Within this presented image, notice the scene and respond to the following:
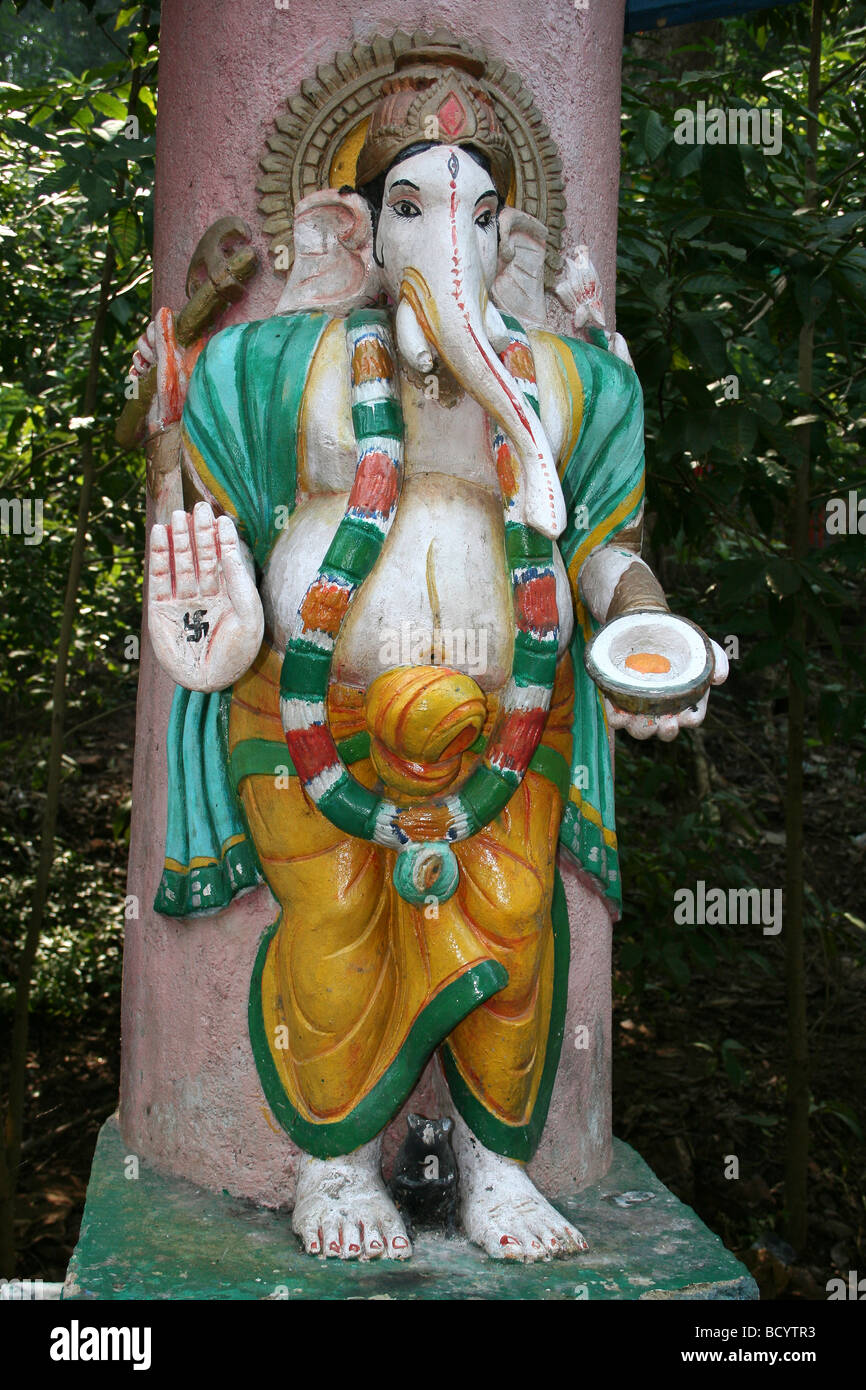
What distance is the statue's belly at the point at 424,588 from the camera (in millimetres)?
2736

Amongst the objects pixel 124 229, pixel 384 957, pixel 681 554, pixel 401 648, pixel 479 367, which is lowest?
pixel 384 957

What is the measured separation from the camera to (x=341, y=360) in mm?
2842

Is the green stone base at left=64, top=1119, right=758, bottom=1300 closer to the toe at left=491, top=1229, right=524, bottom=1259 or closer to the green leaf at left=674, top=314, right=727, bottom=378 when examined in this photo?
the toe at left=491, top=1229, right=524, bottom=1259

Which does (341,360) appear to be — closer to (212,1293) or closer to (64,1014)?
(212,1293)

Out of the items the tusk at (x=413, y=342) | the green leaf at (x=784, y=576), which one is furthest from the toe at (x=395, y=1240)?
the green leaf at (x=784, y=576)

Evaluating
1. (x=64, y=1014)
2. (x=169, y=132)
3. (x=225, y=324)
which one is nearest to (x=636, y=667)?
(x=225, y=324)

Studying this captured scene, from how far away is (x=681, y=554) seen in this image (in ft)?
19.1

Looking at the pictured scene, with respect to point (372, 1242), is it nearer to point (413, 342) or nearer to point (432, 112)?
point (413, 342)

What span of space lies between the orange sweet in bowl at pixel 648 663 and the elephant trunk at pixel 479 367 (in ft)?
0.93

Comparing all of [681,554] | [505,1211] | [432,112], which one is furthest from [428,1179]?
[681,554]

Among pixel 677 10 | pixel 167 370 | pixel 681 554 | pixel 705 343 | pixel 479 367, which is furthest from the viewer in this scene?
pixel 681 554

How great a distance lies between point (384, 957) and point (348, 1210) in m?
0.45

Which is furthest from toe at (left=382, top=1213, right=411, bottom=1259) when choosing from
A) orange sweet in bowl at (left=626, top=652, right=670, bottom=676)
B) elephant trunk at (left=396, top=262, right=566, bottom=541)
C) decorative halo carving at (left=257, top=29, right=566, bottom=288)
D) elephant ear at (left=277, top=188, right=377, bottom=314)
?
decorative halo carving at (left=257, top=29, right=566, bottom=288)

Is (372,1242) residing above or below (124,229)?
below
